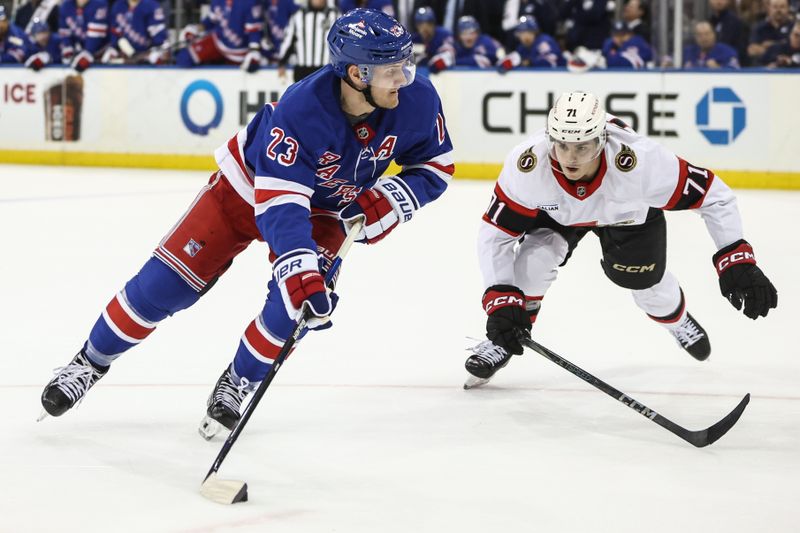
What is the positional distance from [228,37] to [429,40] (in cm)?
179

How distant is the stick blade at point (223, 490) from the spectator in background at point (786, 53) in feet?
23.8

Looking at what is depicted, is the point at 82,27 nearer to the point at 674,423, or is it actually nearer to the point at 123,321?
the point at 123,321

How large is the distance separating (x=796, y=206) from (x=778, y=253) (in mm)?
1960

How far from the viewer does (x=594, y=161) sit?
3531 mm

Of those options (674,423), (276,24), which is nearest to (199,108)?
(276,24)

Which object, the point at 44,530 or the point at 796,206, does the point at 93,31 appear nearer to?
the point at 796,206

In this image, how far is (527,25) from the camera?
9.80 m

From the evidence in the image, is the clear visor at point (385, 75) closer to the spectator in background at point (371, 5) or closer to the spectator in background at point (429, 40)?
the spectator in background at point (371, 5)

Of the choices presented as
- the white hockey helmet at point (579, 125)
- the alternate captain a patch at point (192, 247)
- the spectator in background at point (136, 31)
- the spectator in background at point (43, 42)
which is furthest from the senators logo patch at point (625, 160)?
the spectator in background at point (43, 42)

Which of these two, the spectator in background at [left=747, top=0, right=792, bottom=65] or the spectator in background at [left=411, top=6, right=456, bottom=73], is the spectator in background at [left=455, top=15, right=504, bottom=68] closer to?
the spectator in background at [left=411, top=6, right=456, bottom=73]

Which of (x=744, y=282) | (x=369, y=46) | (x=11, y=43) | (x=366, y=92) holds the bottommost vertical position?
(x=11, y=43)

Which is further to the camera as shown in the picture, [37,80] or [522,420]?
[37,80]

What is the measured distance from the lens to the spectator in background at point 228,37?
10.6 metres

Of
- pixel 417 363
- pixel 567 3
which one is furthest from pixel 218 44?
pixel 417 363
